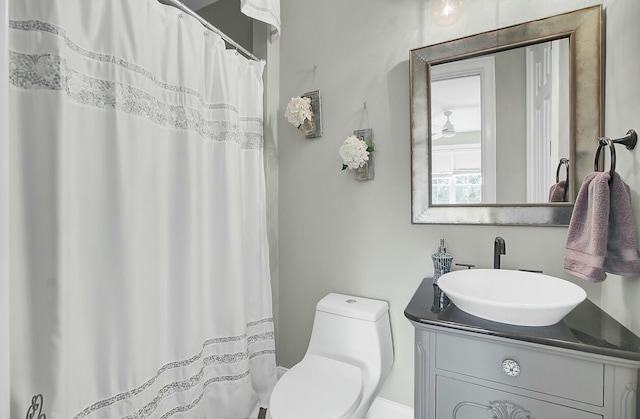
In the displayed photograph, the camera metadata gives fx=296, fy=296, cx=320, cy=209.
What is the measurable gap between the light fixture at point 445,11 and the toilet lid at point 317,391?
173cm

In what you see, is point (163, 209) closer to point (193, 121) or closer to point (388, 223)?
point (193, 121)

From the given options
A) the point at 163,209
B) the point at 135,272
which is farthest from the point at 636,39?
the point at 135,272

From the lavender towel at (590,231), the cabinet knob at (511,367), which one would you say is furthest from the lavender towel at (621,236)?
the cabinet knob at (511,367)

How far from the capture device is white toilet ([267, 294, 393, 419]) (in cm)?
115

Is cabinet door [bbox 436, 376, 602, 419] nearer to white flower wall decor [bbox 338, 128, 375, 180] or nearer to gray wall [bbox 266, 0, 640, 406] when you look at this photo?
gray wall [bbox 266, 0, 640, 406]

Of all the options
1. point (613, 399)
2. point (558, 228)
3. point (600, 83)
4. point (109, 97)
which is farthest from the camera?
A: point (558, 228)

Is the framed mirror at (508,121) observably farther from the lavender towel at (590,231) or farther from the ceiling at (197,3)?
the ceiling at (197,3)

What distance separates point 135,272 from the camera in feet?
3.55

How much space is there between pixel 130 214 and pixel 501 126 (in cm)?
159

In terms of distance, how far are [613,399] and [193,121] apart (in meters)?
1.70

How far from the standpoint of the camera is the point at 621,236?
0.91 metres

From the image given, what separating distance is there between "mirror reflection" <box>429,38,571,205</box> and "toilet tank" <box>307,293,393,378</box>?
26.3 inches

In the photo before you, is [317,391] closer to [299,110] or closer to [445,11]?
[299,110]

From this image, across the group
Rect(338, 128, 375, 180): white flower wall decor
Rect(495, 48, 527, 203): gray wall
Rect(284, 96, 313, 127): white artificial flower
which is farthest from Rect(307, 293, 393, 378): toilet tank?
Rect(284, 96, 313, 127): white artificial flower
